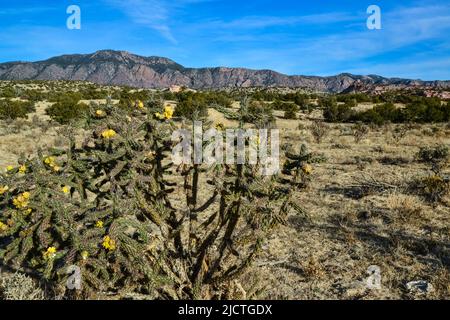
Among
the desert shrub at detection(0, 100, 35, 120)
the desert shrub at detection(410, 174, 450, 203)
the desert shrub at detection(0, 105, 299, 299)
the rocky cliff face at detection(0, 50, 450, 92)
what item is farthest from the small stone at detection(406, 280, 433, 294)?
the rocky cliff face at detection(0, 50, 450, 92)

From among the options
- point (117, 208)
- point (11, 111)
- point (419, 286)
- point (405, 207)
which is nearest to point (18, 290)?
point (117, 208)

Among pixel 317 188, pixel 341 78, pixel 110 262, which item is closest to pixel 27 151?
Result: pixel 317 188

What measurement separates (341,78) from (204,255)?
190 meters

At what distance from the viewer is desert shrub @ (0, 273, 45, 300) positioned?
13.2ft

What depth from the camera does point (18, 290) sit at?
4.06m

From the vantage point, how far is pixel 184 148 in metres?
3.75

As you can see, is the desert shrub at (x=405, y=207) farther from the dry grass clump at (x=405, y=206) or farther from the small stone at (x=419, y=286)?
the small stone at (x=419, y=286)

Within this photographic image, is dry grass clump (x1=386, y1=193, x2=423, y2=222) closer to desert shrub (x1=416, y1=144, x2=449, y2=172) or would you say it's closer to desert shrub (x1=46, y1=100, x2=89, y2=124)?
desert shrub (x1=416, y1=144, x2=449, y2=172)

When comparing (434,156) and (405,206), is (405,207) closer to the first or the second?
(405,206)

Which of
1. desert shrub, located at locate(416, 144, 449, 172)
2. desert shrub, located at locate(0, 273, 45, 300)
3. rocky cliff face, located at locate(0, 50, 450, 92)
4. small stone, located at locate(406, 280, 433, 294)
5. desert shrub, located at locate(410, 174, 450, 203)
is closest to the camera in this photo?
desert shrub, located at locate(0, 273, 45, 300)

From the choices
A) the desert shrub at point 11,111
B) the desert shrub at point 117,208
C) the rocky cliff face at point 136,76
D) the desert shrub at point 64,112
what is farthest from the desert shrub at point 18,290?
the rocky cliff face at point 136,76

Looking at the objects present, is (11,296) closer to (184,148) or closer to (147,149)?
(147,149)

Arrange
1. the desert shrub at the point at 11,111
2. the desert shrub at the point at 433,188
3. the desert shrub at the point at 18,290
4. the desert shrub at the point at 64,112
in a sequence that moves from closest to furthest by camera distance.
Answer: the desert shrub at the point at 18,290 → the desert shrub at the point at 433,188 → the desert shrub at the point at 64,112 → the desert shrub at the point at 11,111

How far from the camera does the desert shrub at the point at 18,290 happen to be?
4020mm
